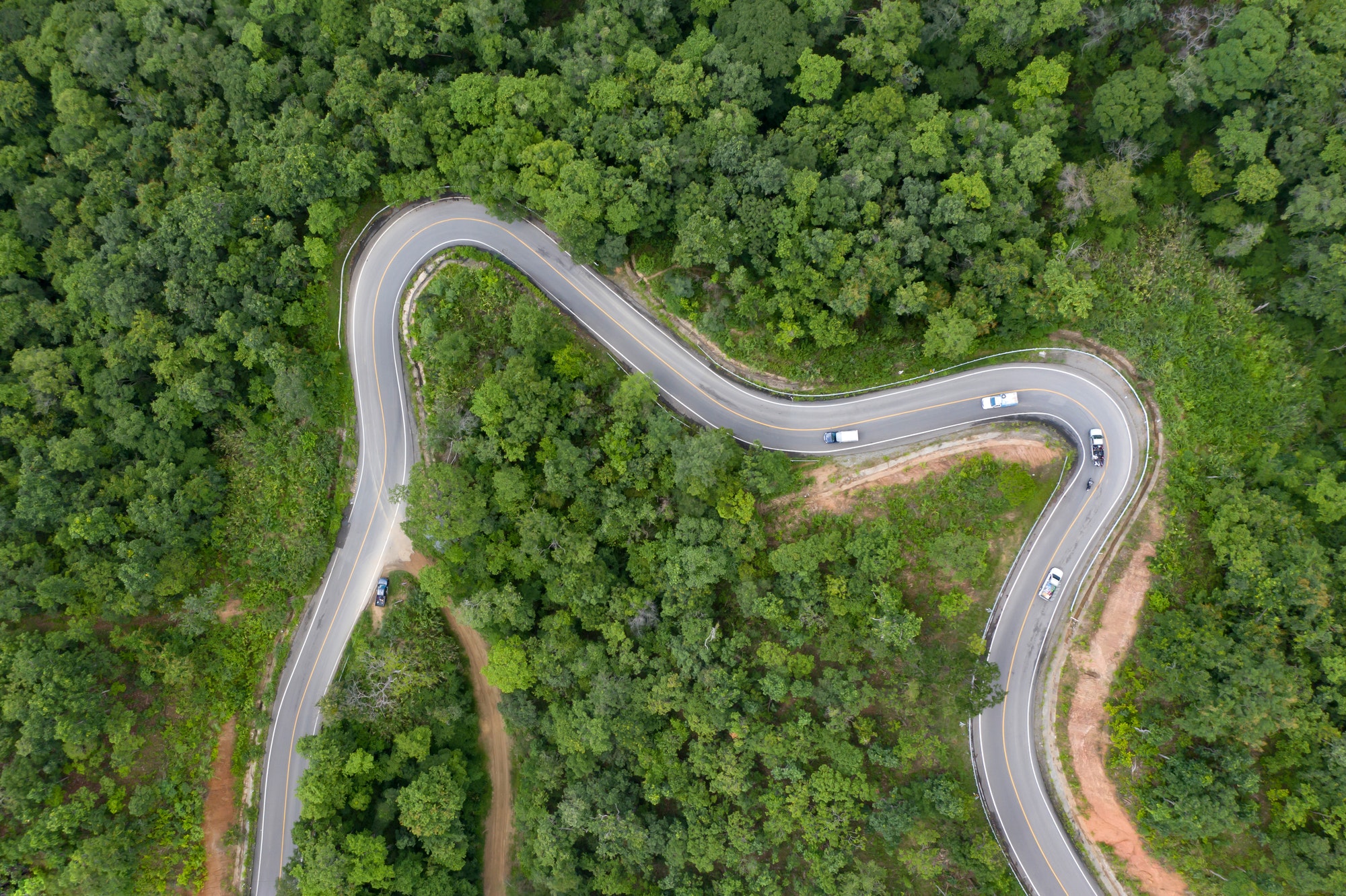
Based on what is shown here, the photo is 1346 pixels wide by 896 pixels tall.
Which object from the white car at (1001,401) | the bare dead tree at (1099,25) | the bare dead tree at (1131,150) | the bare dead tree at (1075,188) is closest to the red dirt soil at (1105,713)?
the white car at (1001,401)

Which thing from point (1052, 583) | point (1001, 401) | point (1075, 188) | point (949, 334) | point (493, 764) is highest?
point (1075, 188)

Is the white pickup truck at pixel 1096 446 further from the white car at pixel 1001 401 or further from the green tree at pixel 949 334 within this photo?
the green tree at pixel 949 334

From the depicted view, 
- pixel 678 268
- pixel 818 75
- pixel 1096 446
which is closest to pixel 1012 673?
pixel 1096 446

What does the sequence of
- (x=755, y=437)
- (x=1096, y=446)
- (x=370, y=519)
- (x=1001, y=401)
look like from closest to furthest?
(x=1096, y=446) < (x=1001, y=401) < (x=755, y=437) < (x=370, y=519)

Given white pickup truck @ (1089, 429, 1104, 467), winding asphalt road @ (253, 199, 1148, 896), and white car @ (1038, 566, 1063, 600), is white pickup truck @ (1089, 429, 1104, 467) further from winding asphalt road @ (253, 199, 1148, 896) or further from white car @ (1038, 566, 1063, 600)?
white car @ (1038, 566, 1063, 600)

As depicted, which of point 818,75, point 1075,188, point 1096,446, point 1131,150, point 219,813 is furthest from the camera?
point 219,813

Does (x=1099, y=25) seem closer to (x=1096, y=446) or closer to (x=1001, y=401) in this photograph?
(x=1001, y=401)
